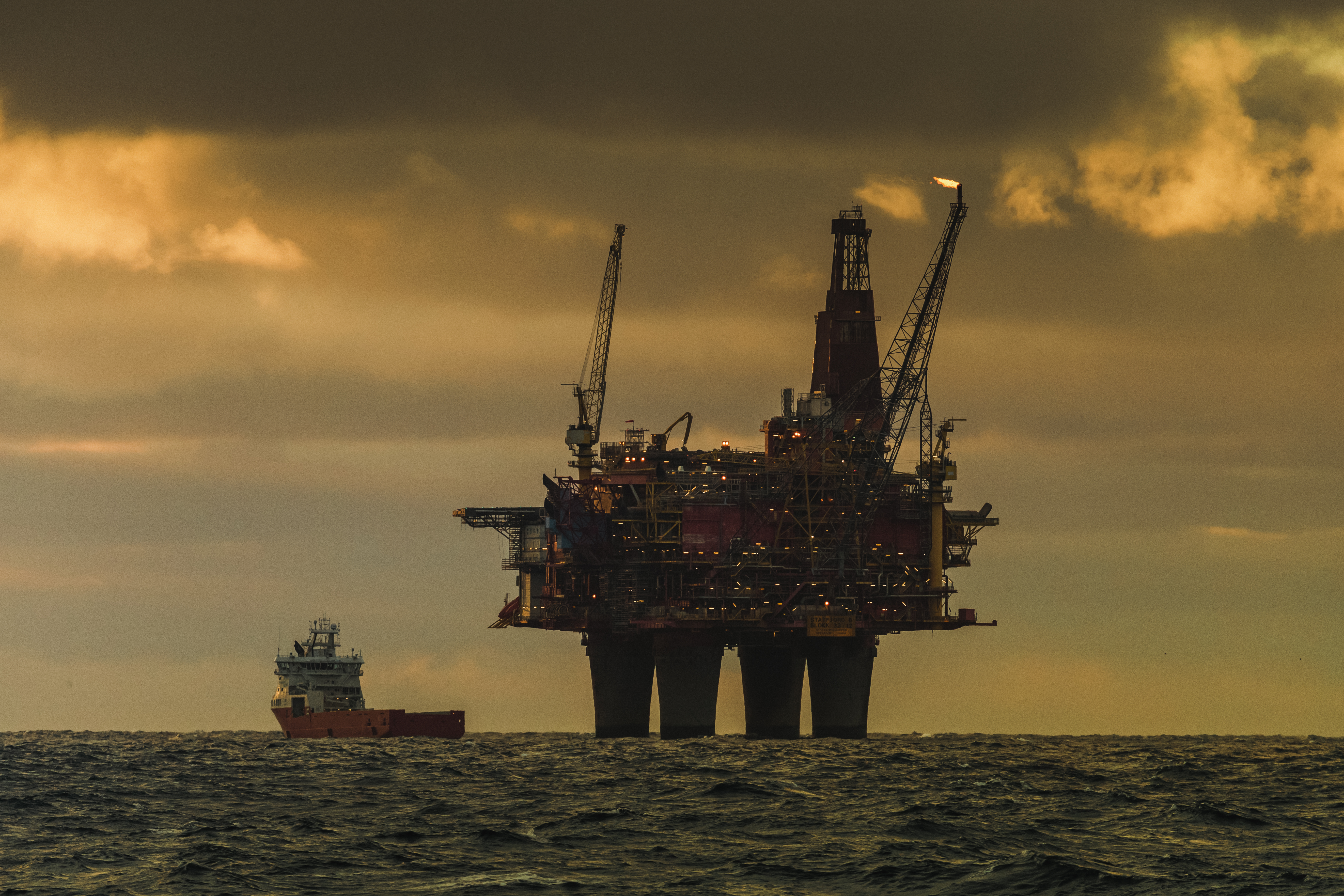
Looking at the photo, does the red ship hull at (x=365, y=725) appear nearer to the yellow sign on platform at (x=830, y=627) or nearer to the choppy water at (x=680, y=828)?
the yellow sign on platform at (x=830, y=627)

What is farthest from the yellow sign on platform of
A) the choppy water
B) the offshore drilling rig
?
the choppy water

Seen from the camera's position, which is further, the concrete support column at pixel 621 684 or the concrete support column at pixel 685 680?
the concrete support column at pixel 621 684

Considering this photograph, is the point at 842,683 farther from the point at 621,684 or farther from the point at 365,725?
the point at 365,725

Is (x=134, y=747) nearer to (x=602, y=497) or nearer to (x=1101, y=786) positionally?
(x=602, y=497)

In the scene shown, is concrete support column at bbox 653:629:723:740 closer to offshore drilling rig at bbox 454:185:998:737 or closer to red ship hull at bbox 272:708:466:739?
offshore drilling rig at bbox 454:185:998:737

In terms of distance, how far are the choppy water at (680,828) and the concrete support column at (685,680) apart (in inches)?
1499

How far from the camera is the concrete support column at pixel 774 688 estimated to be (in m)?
139

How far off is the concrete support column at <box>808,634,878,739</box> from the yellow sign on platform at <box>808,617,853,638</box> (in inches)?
189

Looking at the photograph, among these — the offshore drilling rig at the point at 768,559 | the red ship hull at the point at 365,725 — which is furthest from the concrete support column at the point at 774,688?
the red ship hull at the point at 365,725

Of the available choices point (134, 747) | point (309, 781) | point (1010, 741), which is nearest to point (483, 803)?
point (309, 781)

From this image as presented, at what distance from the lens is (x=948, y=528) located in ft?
458

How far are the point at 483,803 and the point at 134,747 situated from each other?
310 feet

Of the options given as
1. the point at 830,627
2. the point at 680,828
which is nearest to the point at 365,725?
the point at 830,627

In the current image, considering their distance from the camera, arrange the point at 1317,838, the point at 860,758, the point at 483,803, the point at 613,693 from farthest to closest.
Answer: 1. the point at 613,693
2. the point at 860,758
3. the point at 483,803
4. the point at 1317,838
